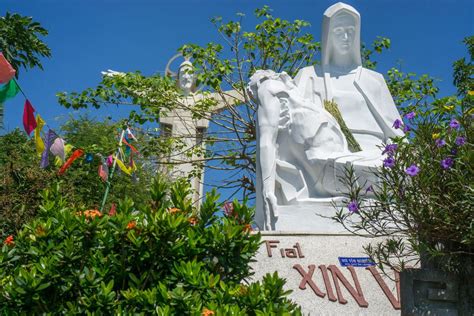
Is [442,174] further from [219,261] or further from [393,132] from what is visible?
[393,132]

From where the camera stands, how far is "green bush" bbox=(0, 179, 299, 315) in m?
3.51

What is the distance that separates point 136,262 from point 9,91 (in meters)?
4.14

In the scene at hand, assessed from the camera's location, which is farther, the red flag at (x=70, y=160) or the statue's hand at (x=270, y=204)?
the red flag at (x=70, y=160)

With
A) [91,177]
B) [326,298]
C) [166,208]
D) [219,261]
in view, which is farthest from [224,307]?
[91,177]

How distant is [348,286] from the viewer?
205 inches

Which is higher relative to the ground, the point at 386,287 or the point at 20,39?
the point at 20,39

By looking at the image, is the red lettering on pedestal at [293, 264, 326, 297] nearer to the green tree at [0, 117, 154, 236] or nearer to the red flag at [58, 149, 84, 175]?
the green tree at [0, 117, 154, 236]

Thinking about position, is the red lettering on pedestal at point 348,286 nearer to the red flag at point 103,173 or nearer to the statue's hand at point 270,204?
the statue's hand at point 270,204

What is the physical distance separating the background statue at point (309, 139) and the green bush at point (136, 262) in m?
2.50

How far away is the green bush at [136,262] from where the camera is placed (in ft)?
11.5

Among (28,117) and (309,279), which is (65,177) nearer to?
(28,117)

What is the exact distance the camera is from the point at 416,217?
366 centimetres

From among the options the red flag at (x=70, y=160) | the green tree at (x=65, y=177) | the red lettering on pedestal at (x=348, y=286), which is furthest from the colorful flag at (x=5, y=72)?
the red lettering on pedestal at (x=348, y=286)

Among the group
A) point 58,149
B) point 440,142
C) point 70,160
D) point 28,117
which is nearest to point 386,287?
point 440,142
